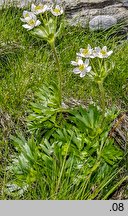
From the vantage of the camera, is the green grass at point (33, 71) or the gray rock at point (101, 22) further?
the gray rock at point (101, 22)

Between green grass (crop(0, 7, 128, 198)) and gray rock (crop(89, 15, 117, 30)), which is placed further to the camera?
gray rock (crop(89, 15, 117, 30))

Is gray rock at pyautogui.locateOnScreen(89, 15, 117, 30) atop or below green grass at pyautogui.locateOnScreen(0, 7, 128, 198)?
atop

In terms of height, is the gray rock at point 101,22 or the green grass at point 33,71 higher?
the gray rock at point 101,22

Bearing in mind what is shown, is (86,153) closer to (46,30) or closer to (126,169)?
(126,169)

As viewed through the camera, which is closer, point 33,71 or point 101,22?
point 33,71
